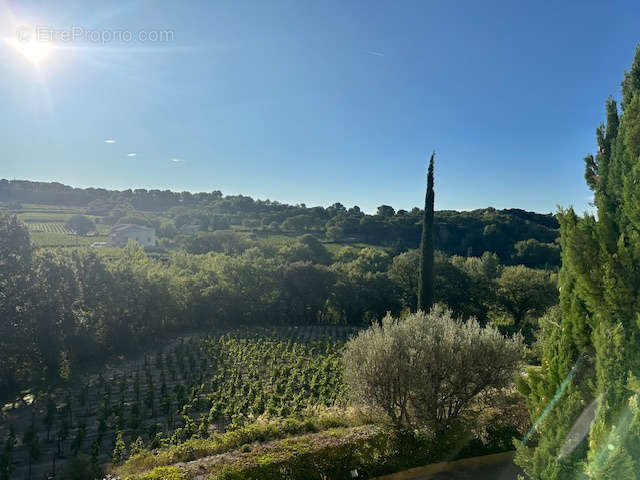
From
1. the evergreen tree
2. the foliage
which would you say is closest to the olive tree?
the evergreen tree

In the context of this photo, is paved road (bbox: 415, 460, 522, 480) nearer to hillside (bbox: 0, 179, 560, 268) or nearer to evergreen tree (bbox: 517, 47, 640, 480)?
evergreen tree (bbox: 517, 47, 640, 480)

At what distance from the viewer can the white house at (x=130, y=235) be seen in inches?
2363

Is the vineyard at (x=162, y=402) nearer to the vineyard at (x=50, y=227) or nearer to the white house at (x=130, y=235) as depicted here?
the white house at (x=130, y=235)

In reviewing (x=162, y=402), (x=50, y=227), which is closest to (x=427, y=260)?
(x=162, y=402)

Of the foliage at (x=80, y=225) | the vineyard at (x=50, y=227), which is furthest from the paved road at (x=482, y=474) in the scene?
the foliage at (x=80, y=225)

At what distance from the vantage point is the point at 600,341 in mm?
4691

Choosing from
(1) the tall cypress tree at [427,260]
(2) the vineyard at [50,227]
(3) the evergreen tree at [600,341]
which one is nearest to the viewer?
(3) the evergreen tree at [600,341]

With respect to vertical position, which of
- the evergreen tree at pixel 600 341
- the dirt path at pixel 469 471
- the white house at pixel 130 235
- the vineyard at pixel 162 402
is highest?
the evergreen tree at pixel 600 341

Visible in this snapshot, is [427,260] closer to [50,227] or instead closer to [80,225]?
[50,227]

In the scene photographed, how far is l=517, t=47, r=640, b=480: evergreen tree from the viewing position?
4156 mm

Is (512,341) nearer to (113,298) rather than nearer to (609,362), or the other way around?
(609,362)

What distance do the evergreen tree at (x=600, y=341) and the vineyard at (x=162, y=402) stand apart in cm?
1007

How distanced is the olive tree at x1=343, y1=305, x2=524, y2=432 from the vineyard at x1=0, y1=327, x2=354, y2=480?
5.85 meters

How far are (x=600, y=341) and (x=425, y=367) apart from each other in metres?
4.73
